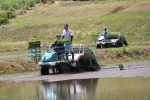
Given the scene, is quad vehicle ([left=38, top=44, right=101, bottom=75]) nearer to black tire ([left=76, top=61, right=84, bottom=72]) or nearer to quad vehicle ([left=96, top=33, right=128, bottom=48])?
black tire ([left=76, top=61, right=84, bottom=72])

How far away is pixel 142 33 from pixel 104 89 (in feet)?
110

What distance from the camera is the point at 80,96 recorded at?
55.0ft

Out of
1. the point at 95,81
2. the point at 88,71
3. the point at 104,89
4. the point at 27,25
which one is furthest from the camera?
the point at 27,25

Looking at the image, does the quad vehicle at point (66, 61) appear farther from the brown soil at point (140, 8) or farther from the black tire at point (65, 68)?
the brown soil at point (140, 8)

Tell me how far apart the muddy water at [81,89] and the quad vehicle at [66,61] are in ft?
7.55

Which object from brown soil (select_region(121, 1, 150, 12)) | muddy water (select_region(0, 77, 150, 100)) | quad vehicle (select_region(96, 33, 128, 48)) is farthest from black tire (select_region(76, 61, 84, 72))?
brown soil (select_region(121, 1, 150, 12))

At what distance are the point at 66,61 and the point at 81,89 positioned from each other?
5.41 meters

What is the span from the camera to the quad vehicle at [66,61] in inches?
923

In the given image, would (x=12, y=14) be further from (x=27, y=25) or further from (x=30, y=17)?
(x=27, y=25)

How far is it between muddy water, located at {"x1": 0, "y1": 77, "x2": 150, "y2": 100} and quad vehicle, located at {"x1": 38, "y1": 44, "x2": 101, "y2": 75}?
2.30 meters

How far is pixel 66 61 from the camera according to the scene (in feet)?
78.2

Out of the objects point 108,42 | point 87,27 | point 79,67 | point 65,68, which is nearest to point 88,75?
point 65,68

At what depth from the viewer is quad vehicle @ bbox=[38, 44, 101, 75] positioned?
76.9 feet

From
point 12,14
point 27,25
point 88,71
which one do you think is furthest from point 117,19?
point 88,71
